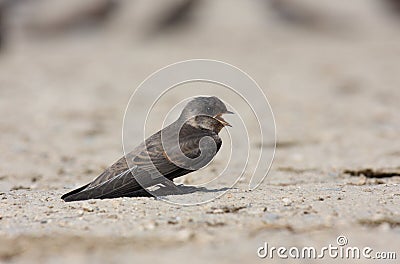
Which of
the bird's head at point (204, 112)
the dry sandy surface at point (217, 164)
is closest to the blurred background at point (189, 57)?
the dry sandy surface at point (217, 164)

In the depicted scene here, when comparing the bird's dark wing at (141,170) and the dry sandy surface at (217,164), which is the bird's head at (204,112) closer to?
the bird's dark wing at (141,170)

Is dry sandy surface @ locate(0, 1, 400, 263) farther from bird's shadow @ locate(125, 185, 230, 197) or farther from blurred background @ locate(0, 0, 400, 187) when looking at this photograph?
bird's shadow @ locate(125, 185, 230, 197)

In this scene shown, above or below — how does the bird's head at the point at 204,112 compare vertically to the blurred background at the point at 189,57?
below

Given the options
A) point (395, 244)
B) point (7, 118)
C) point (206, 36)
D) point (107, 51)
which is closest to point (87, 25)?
point (107, 51)

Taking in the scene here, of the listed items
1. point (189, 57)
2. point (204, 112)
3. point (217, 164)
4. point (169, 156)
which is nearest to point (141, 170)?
point (169, 156)

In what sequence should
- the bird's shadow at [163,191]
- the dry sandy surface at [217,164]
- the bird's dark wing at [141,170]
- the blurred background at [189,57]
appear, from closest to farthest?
the dry sandy surface at [217,164]
the bird's dark wing at [141,170]
the bird's shadow at [163,191]
the blurred background at [189,57]

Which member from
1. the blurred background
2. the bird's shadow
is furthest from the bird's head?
the blurred background

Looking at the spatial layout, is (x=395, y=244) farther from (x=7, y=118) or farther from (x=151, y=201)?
(x=7, y=118)
